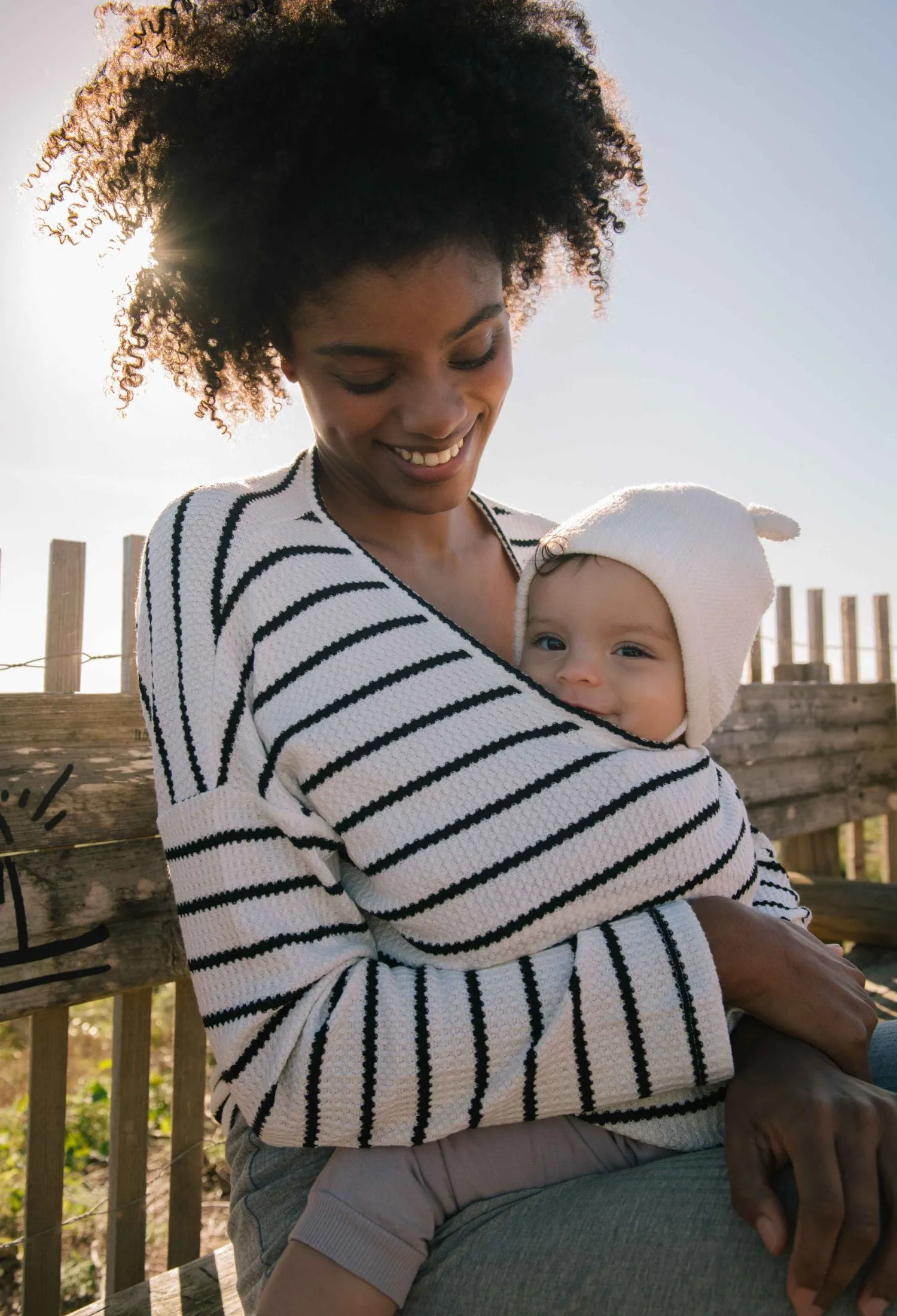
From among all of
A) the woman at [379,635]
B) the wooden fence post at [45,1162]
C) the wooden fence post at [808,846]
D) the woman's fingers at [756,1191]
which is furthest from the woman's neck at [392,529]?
the wooden fence post at [808,846]

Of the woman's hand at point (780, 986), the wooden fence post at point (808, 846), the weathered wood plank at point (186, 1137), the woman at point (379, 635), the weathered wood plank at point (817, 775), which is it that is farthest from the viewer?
the wooden fence post at point (808, 846)

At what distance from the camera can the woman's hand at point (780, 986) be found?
134 cm

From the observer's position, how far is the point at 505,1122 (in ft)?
4.23

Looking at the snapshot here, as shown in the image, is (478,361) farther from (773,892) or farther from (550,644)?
(773,892)

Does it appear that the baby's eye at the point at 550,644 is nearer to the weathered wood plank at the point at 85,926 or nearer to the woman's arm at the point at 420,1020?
the woman's arm at the point at 420,1020

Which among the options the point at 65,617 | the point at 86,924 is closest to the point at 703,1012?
the point at 86,924

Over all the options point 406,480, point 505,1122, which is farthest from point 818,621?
point 505,1122

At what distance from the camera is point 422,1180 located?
1.27 m

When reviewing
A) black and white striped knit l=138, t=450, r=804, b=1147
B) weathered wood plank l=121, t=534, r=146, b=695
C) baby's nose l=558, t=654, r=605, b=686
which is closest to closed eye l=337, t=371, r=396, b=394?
black and white striped knit l=138, t=450, r=804, b=1147

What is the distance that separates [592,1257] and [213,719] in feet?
2.77

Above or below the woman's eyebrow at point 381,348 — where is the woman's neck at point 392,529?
below

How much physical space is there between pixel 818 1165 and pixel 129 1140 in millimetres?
1833

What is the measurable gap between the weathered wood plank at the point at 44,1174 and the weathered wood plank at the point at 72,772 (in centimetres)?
47

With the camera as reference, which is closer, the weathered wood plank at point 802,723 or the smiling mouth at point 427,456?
the smiling mouth at point 427,456
